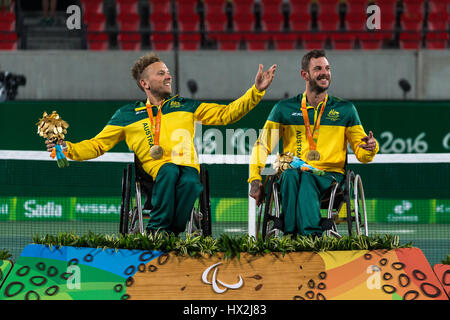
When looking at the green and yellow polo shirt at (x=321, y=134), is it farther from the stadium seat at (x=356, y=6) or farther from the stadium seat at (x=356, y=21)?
the stadium seat at (x=356, y=6)

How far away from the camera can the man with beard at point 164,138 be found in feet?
17.6

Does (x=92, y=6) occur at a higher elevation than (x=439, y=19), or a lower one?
higher

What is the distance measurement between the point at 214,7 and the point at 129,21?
163 cm

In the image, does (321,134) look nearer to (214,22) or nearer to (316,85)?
(316,85)

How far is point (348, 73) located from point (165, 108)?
6.96 meters

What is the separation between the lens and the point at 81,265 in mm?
5004

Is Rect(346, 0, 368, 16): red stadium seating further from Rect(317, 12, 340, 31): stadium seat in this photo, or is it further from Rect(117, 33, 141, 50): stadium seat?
Rect(117, 33, 141, 50): stadium seat

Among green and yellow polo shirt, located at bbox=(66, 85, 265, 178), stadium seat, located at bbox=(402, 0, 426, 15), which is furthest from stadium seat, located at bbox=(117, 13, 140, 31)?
green and yellow polo shirt, located at bbox=(66, 85, 265, 178)

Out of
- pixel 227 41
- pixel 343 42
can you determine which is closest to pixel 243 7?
pixel 227 41

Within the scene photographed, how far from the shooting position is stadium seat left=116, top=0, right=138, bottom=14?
14039mm

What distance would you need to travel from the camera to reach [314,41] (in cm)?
1341

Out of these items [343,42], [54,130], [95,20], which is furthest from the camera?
[95,20]

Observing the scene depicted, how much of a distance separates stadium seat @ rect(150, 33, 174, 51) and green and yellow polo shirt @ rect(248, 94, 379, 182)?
816 cm
